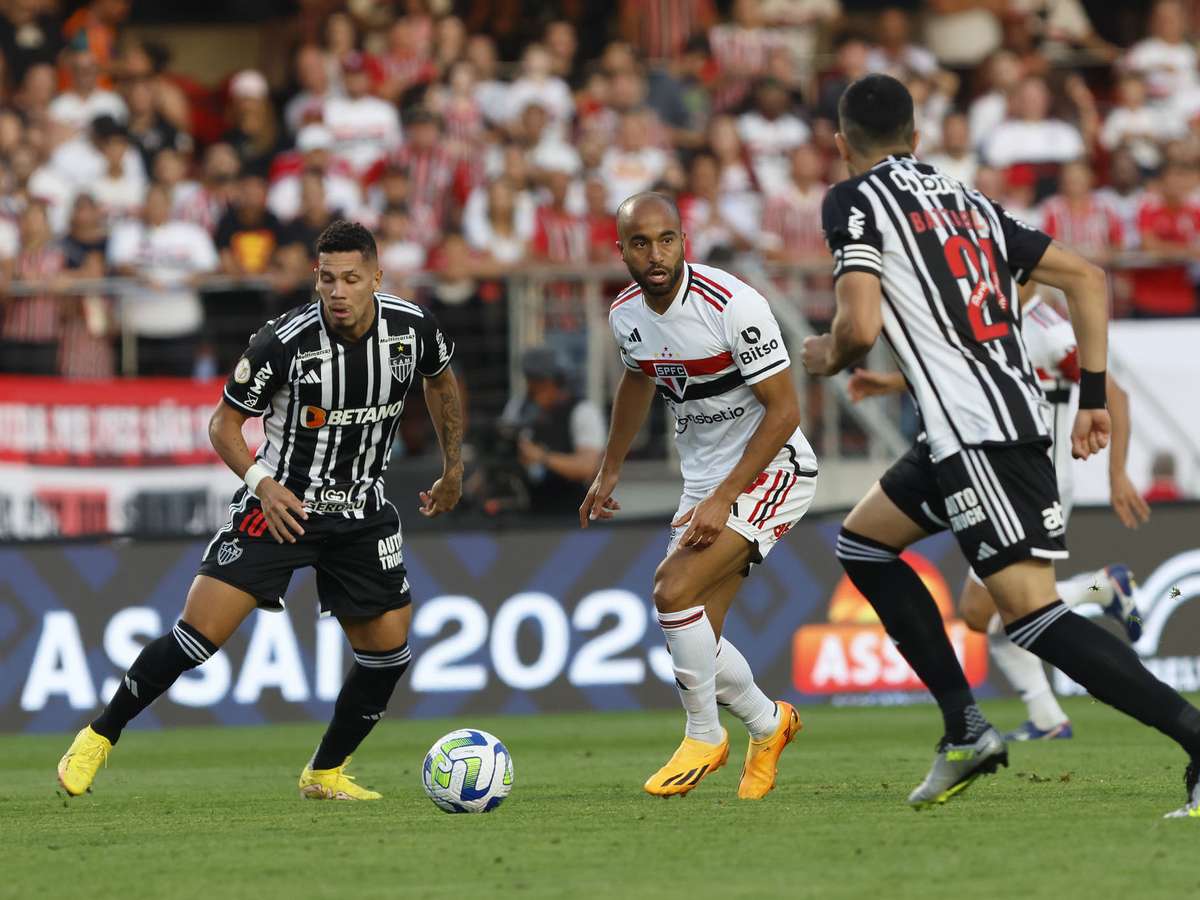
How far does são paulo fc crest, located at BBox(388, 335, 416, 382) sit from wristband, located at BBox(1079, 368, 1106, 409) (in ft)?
9.10

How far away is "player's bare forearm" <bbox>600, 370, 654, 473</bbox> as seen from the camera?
8.03m

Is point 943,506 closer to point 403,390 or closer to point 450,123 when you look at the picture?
point 403,390

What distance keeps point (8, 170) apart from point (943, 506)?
11489 millimetres

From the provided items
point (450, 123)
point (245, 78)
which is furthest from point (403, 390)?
point (245, 78)

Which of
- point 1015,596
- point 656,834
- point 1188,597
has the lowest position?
point 1188,597

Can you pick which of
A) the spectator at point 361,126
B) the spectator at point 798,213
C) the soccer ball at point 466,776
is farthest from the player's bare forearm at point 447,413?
the spectator at point 361,126

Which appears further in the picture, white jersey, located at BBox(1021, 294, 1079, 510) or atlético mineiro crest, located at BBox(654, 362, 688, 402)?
white jersey, located at BBox(1021, 294, 1079, 510)

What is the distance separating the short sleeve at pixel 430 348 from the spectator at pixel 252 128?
936 centimetres

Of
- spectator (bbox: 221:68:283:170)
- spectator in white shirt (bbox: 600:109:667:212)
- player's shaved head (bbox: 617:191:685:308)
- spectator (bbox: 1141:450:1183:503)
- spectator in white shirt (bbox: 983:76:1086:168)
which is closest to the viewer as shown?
player's shaved head (bbox: 617:191:685:308)

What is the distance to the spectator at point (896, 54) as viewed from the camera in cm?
1883

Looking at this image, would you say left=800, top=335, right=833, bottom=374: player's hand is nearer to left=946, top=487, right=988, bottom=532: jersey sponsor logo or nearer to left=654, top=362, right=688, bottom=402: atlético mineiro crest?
left=946, top=487, right=988, bottom=532: jersey sponsor logo

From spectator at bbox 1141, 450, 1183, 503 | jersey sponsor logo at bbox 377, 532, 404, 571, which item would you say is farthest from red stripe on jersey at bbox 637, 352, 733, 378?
spectator at bbox 1141, 450, 1183, 503

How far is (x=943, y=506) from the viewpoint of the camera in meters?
7.01

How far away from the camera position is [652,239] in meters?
7.45
